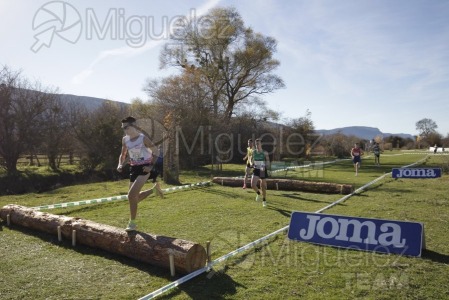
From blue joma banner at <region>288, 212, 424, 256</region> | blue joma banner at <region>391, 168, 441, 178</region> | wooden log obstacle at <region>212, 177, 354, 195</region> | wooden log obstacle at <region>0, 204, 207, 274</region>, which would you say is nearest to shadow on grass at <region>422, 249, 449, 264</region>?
blue joma banner at <region>288, 212, 424, 256</region>

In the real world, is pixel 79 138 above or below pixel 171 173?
above

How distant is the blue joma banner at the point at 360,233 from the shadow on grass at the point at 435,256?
30 centimetres

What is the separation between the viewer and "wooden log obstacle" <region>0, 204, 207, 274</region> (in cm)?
488

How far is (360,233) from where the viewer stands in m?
5.72

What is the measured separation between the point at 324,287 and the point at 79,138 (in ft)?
77.2

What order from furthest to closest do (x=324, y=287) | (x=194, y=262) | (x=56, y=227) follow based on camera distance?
(x=56, y=227) → (x=194, y=262) → (x=324, y=287)

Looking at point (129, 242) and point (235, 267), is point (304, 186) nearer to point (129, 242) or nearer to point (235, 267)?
point (235, 267)

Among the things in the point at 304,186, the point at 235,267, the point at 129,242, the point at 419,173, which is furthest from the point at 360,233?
the point at 419,173

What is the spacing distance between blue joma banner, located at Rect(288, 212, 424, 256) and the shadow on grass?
296 millimetres

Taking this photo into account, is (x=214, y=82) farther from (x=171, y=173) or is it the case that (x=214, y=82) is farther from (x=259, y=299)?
(x=259, y=299)

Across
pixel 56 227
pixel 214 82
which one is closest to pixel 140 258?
pixel 56 227

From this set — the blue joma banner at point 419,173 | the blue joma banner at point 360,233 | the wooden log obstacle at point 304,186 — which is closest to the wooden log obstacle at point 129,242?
the blue joma banner at point 360,233

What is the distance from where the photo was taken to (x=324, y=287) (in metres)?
4.41

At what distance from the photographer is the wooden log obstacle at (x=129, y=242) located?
4883 millimetres
